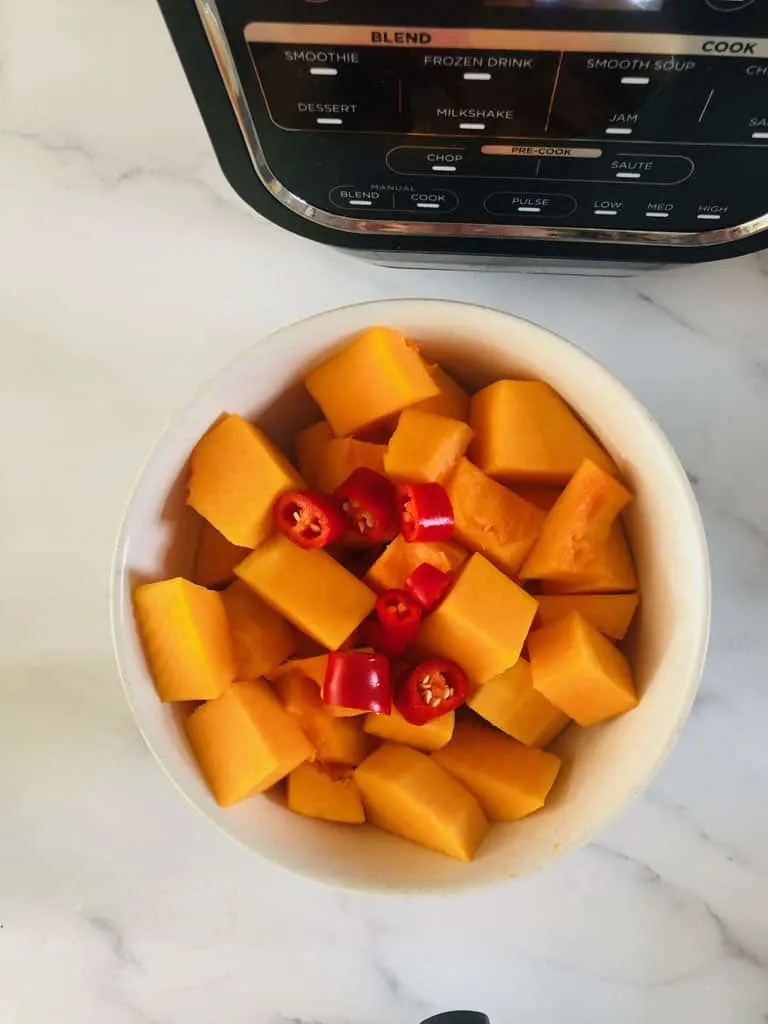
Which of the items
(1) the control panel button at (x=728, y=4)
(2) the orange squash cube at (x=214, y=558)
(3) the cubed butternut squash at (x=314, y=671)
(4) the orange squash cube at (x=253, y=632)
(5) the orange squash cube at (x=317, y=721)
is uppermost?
(1) the control panel button at (x=728, y=4)

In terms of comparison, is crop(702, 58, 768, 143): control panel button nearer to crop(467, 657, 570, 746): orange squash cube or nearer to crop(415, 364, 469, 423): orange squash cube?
crop(415, 364, 469, 423): orange squash cube

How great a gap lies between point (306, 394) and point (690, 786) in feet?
1.25

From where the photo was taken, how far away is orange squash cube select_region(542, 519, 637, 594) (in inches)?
23.1

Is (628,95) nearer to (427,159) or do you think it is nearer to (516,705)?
(427,159)

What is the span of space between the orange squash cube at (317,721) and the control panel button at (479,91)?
0.34 m

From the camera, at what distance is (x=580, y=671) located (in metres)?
0.56

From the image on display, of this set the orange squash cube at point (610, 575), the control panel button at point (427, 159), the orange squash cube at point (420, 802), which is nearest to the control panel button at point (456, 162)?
the control panel button at point (427, 159)

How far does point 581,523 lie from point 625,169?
0.65 ft

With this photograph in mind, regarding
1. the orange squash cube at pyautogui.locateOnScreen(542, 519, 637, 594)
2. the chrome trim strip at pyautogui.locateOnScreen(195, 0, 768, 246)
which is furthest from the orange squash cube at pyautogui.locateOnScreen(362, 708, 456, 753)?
the chrome trim strip at pyautogui.locateOnScreen(195, 0, 768, 246)

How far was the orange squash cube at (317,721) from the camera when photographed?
61cm

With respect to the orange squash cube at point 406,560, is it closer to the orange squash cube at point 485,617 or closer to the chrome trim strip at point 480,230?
the orange squash cube at point 485,617

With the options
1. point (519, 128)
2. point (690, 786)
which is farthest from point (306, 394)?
point (690, 786)

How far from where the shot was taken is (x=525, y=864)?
1.80ft

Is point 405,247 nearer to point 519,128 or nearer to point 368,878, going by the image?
point 519,128
